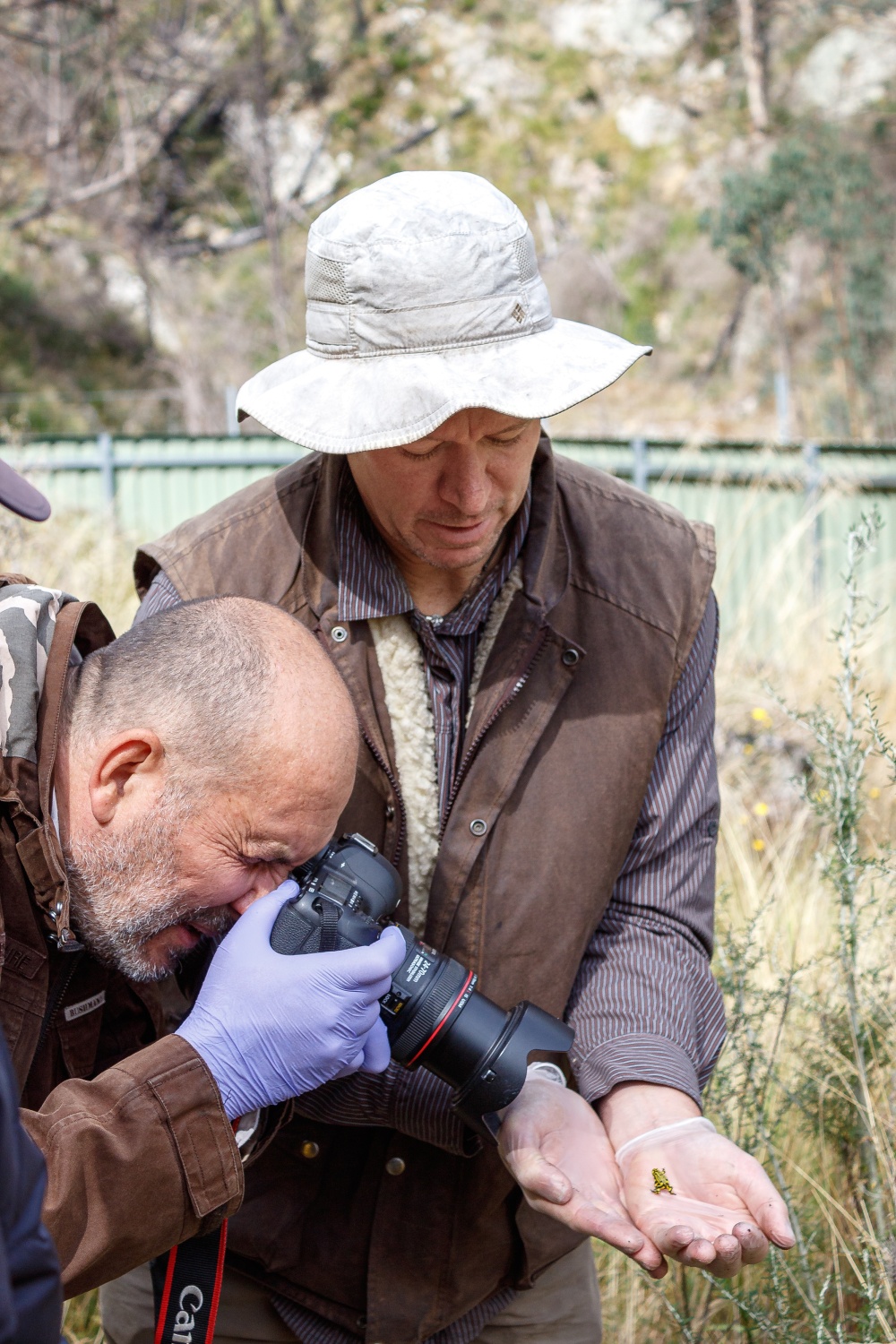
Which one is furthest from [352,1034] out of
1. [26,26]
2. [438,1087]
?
[26,26]

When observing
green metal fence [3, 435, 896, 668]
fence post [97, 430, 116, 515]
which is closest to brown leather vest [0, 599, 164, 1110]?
green metal fence [3, 435, 896, 668]

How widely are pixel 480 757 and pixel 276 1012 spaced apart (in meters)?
0.51

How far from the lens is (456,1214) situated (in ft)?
6.56

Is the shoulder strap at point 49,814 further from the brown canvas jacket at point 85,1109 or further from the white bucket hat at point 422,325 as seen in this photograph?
the white bucket hat at point 422,325

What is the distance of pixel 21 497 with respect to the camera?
1423mm

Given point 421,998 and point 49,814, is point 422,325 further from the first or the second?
point 421,998

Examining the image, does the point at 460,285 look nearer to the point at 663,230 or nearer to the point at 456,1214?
the point at 456,1214

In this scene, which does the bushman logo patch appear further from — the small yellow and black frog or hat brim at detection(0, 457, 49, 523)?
the small yellow and black frog

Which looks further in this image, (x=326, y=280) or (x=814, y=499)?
(x=814, y=499)

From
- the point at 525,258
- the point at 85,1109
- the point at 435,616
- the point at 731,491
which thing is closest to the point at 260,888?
the point at 85,1109

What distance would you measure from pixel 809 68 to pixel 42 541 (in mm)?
20548

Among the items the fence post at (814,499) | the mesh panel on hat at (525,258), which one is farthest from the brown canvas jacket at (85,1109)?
the fence post at (814,499)

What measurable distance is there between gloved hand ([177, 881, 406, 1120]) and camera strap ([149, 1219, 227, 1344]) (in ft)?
0.83

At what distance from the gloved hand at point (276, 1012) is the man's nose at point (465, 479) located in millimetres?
629
